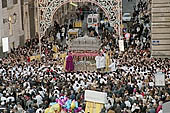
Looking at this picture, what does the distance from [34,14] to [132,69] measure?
19.1 meters

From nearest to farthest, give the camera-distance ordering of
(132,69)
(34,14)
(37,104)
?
(37,104) < (132,69) < (34,14)

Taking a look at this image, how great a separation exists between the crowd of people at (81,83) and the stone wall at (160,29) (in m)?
0.81

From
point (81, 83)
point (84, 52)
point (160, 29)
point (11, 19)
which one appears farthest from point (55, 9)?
point (81, 83)

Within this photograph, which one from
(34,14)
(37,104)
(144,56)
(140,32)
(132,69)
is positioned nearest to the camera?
(37,104)

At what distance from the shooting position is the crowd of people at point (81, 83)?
18797mm

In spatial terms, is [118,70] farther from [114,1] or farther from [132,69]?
[114,1]

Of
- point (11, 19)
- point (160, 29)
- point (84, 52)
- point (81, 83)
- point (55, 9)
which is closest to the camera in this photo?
point (81, 83)

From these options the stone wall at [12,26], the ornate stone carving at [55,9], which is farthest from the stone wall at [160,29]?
the stone wall at [12,26]

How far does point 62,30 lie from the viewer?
44000 millimetres

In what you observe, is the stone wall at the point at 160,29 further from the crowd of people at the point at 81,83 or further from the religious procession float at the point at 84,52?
the religious procession float at the point at 84,52

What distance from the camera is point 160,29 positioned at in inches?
1265

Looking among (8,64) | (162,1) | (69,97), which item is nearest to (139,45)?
(162,1)

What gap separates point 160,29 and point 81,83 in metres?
11.0

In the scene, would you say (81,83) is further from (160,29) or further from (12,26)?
(12,26)
